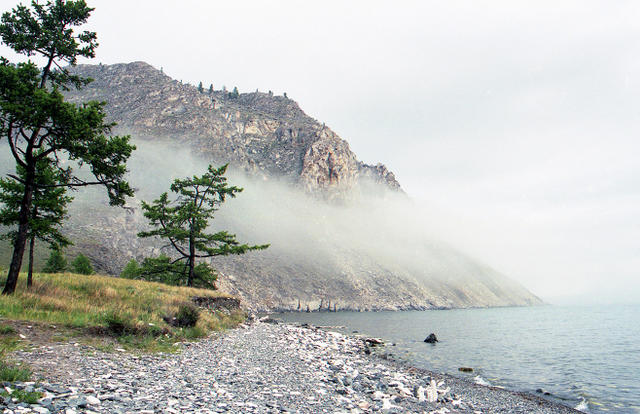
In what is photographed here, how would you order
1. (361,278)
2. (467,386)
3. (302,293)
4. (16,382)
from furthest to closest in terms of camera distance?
(361,278)
(302,293)
(467,386)
(16,382)

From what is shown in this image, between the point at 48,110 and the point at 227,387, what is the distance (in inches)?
545

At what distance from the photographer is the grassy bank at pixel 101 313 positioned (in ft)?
40.6

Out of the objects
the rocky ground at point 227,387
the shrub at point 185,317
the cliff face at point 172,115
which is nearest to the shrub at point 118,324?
the rocky ground at point 227,387

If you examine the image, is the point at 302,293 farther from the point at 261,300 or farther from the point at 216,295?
the point at 216,295

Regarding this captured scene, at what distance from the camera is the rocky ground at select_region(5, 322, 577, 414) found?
727 cm

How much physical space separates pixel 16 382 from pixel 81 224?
99.4 meters

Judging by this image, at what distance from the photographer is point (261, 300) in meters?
104

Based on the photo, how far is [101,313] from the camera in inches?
576

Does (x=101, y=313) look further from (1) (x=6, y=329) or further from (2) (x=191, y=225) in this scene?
(2) (x=191, y=225)

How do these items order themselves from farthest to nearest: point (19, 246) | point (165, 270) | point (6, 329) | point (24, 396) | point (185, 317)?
point (165, 270) → point (185, 317) → point (19, 246) → point (6, 329) → point (24, 396)

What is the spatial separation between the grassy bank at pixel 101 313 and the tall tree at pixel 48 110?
2093 millimetres

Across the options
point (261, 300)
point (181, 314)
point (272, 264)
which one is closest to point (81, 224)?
point (261, 300)

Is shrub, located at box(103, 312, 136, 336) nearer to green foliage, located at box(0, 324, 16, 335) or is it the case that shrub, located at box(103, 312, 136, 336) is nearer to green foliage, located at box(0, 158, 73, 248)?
green foliage, located at box(0, 324, 16, 335)

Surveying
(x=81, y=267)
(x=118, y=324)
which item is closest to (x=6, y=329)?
(x=118, y=324)
